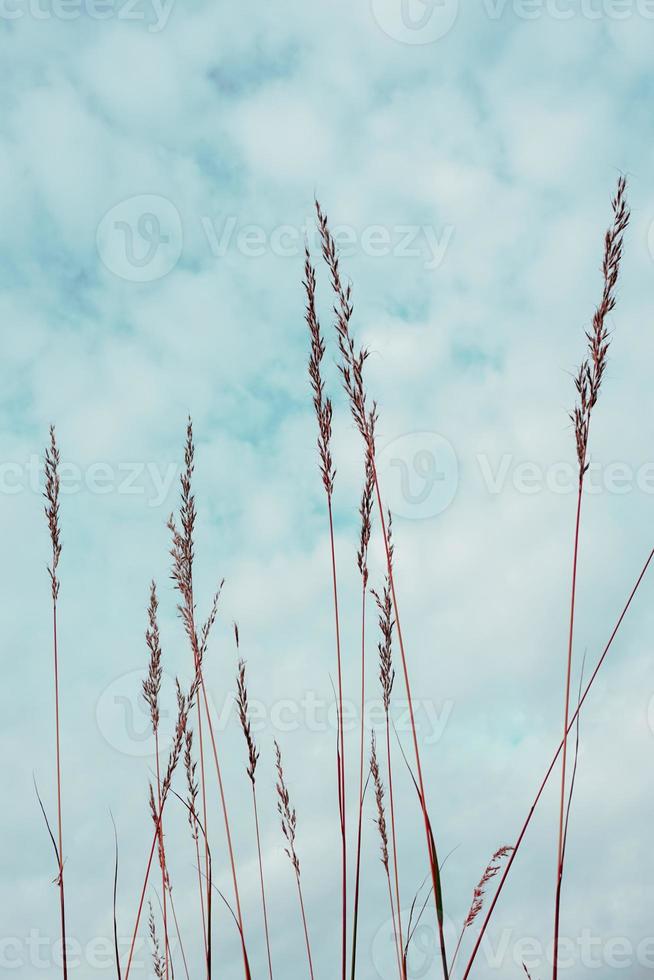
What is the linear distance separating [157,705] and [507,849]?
1.22m

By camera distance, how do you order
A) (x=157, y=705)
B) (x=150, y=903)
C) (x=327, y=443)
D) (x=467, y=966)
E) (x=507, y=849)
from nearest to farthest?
(x=467, y=966), (x=507, y=849), (x=327, y=443), (x=157, y=705), (x=150, y=903)

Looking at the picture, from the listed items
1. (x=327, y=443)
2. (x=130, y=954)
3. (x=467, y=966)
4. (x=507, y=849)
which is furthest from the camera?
(x=130, y=954)

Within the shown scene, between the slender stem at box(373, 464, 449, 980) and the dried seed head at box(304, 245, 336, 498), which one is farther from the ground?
the dried seed head at box(304, 245, 336, 498)

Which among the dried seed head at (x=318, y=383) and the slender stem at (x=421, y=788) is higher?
the dried seed head at (x=318, y=383)

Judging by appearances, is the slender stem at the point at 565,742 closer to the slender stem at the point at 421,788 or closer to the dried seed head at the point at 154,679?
the slender stem at the point at 421,788

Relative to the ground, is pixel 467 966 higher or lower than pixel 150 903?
lower

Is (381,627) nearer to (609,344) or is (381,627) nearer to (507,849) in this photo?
(507,849)

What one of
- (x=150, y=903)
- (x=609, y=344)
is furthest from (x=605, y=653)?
(x=150, y=903)

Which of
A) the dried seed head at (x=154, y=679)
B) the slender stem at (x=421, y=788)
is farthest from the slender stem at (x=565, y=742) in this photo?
the dried seed head at (x=154, y=679)

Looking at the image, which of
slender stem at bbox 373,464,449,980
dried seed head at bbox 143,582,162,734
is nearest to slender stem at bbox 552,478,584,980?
slender stem at bbox 373,464,449,980

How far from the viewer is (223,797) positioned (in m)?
2.36

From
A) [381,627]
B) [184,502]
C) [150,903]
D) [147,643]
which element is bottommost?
[150,903]

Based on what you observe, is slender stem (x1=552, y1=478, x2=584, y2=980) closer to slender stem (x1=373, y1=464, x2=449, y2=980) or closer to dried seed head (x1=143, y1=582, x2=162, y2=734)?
slender stem (x1=373, y1=464, x2=449, y2=980)

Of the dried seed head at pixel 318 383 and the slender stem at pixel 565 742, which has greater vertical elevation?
the dried seed head at pixel 318 383
